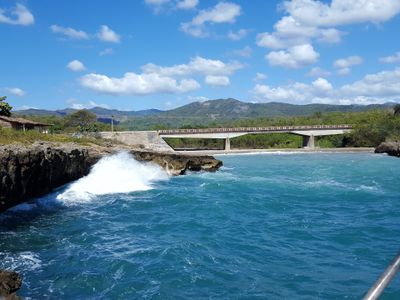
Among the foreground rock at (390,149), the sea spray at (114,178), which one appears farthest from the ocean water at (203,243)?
the foreground rock at (390,149)

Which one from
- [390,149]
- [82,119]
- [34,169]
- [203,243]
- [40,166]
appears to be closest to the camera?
[203,243]

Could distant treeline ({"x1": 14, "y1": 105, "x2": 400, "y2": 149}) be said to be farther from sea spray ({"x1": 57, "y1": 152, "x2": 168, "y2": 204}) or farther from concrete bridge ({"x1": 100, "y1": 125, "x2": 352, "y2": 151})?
sea spray ({"x1": 57, "y1": 152, "x2": 168, "y2": 204})

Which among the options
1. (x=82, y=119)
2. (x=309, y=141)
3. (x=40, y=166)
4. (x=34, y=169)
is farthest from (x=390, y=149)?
(x=34, y=169)

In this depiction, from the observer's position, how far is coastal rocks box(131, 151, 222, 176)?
46.5 m

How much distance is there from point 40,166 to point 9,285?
16.2 meters

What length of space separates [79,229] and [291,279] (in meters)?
10.8

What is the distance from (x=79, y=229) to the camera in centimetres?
2023

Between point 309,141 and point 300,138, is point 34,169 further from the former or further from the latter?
point 300,138

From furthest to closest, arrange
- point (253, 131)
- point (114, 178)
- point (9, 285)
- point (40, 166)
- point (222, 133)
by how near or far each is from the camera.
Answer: point (253, 131)
point (222, 133)
point (114, 178)
point (40, 166)
point (9, 285)

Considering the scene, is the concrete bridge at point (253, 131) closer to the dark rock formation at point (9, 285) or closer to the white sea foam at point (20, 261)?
the white sea foam at point (20, 261)

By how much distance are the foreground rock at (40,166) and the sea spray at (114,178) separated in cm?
98

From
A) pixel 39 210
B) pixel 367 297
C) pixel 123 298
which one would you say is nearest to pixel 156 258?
pixel 123 298

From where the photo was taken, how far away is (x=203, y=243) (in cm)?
1766

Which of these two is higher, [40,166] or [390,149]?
[390,149]
